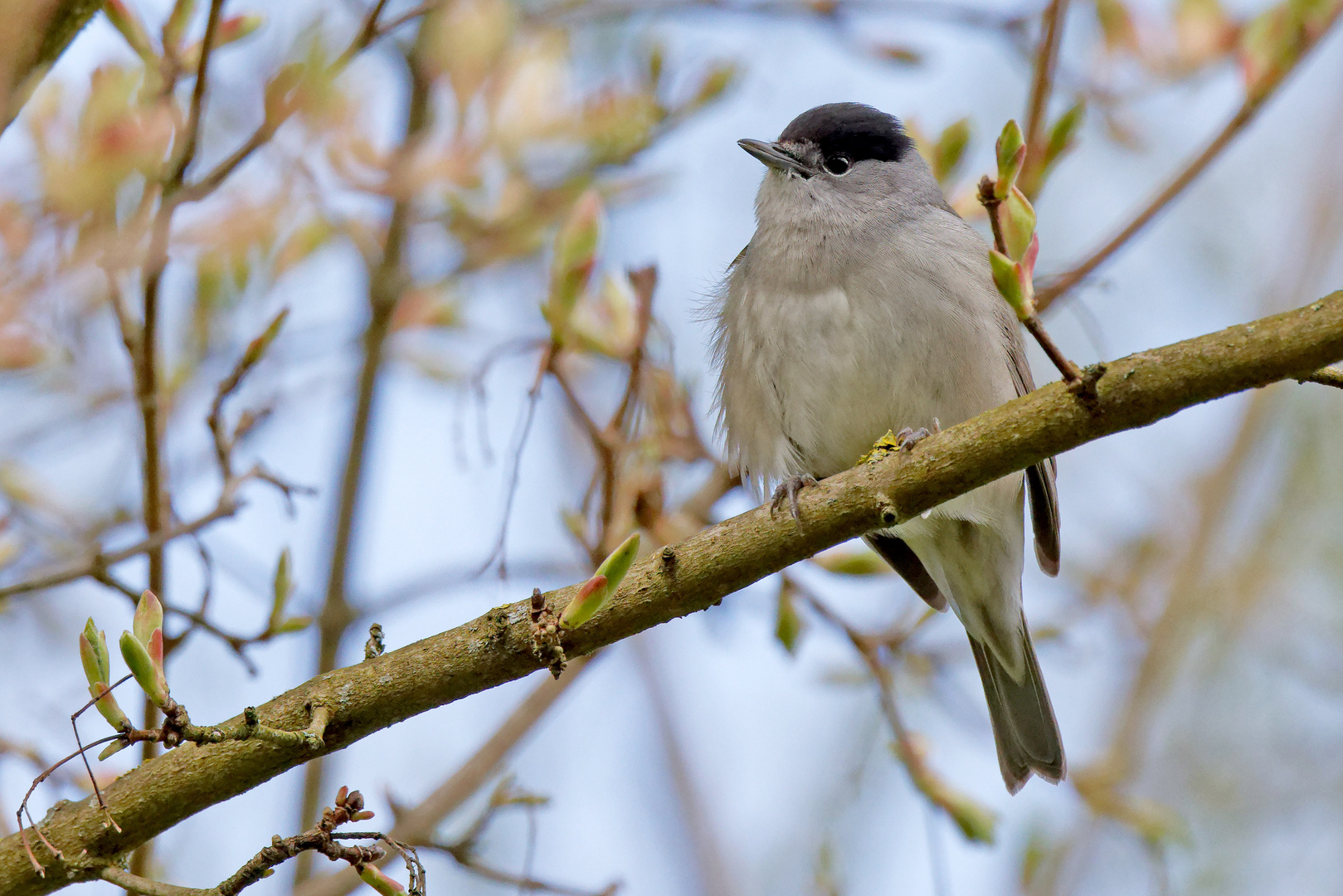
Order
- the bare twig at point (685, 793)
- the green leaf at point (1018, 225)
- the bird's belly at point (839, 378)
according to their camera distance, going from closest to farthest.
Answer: the green leaf at point (1018, 225) < the bird's belly at point (839, 378) < the bare twig at point (685, 793)

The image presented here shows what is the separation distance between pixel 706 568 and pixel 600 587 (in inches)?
14.6

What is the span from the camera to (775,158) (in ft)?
16.4

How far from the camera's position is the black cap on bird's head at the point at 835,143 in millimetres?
5004

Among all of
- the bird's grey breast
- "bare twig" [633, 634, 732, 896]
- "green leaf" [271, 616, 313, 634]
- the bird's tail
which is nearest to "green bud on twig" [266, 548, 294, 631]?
"green leaf" [271, 616, 313, 634]

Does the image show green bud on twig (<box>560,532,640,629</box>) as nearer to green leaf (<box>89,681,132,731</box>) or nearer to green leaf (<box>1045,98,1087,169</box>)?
green leaf (<box>89,681,132,731</box>)

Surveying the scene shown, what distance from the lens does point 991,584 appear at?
490cm

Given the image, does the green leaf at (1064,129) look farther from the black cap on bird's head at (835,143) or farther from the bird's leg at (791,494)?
the black cap on bird's head at (835,143)

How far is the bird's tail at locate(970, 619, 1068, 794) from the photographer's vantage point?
4.71 m

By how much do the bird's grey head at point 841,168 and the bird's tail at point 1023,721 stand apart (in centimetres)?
181

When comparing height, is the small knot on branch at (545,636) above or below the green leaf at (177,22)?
below

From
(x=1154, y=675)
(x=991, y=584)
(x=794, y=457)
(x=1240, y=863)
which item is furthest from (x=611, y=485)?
(x=1240, y=863)

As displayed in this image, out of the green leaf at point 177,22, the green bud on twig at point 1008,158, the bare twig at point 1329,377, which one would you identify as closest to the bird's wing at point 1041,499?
the bare twig at point 1329,377

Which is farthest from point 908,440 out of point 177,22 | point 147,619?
point 177,22

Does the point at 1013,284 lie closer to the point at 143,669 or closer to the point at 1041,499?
the point at 143,669
